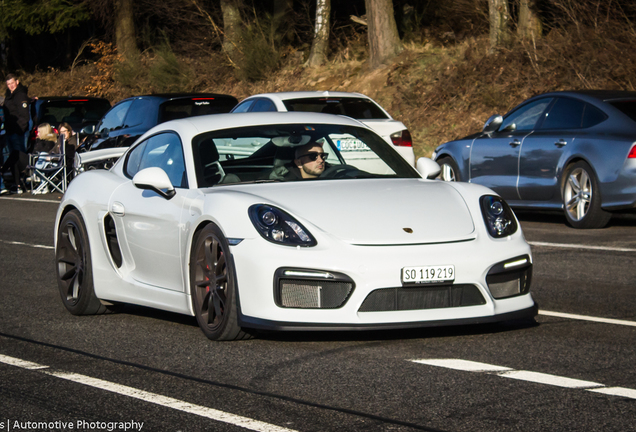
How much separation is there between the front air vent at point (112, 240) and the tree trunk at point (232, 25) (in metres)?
26.3

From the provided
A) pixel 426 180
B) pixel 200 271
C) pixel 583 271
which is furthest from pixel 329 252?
pixel 583 271

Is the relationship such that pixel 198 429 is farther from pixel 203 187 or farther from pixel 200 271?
pixel 203 187

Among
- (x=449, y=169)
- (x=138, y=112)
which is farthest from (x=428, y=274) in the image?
(x=138, y=112)

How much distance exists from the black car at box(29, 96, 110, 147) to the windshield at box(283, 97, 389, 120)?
791cm

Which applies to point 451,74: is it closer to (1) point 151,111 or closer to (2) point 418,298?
(1) point 151,111

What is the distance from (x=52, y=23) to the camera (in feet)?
151

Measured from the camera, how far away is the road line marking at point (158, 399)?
4340 mm

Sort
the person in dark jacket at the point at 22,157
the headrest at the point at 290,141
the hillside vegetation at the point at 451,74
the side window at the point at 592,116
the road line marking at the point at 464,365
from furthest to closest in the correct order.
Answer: the person in dark jacket at the point at 22,157 < the hillside vegetation at the point at 451,74 < the side window at the point at 592,116 < the headrest at the point at 290,141 < the road line marking at the point at 464,365

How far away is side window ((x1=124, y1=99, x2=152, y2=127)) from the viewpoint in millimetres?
16734

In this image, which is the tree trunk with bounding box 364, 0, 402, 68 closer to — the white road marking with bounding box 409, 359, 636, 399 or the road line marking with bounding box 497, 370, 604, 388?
the white road marking with bounding box 409, 359, 636, 399

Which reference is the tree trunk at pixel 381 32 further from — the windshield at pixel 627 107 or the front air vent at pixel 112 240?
the front air vent at pixel 112 240

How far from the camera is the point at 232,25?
33.4 m

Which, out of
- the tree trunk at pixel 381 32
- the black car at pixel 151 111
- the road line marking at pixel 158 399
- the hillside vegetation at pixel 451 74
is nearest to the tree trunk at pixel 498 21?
the hillside vegetation at pixel 451 74

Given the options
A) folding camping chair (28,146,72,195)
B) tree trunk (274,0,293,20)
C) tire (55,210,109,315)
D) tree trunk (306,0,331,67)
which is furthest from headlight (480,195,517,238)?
tree trunk (274,0,293,20)
